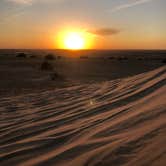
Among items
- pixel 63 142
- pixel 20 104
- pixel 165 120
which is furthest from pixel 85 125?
pixel 20 104

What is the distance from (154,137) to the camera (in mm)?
2336

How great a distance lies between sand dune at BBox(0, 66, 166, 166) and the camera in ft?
7.19

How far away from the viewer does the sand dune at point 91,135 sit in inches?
86.3

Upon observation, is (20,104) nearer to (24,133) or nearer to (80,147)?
(24,133)

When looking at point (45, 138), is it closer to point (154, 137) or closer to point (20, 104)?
point (154, 137)

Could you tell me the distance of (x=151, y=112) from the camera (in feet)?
10.1

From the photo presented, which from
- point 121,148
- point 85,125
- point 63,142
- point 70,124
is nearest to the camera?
point 121,148

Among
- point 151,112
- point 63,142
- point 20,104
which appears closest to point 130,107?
point 151,112

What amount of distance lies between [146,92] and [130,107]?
2.79ft

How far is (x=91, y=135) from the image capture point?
9.30ft

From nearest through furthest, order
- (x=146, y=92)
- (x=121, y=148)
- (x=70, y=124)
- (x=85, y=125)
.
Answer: (x=121, y=148), (x=85, y=125), (x=70, y=124), (x=146, y=92)

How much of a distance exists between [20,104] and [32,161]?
3.43 metres

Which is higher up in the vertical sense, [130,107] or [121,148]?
[130,107]

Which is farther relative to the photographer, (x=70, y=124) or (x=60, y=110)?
(x=60, y=110)
